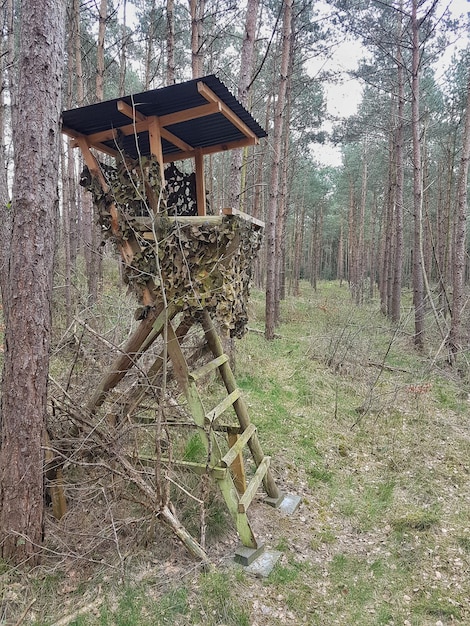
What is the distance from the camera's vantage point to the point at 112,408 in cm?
408

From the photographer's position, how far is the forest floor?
9.62 ft

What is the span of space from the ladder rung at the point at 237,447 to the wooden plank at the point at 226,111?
9.73ft

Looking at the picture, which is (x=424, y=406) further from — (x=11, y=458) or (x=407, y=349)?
(x=11, y=458)

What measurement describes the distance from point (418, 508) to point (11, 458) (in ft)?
13.4

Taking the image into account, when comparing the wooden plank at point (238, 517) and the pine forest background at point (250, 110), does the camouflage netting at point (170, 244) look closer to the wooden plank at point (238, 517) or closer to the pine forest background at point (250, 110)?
the pine forest background at point (250, 110)

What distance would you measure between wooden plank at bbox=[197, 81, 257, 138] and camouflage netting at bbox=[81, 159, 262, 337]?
0.75 m

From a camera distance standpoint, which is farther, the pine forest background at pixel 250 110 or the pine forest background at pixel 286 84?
the pine forest background at pixel 286 84

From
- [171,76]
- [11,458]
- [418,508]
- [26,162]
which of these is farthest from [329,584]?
[171,76]

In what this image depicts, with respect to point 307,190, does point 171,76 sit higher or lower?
lower

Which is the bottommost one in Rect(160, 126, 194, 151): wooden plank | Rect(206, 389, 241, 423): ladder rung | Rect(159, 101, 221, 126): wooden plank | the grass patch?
the grass patch

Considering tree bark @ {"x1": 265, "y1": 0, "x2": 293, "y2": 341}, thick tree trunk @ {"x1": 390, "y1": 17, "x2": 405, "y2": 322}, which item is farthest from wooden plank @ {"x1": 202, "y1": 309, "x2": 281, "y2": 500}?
thick tree trunk @ {"x1": 390, "y1": 17, "x2": 405, "y2": 322}

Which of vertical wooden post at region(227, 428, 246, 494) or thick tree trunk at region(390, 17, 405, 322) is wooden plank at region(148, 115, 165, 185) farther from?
thick tree trunk at region(390, 17, 405, 322)

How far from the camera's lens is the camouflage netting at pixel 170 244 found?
11.5 feet

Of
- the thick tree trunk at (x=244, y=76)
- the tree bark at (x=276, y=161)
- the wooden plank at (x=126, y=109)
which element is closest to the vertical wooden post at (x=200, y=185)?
the wooden plank at (x=126, y=109)
